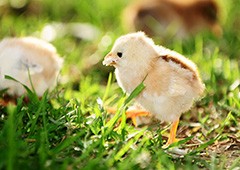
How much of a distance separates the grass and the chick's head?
16 cm

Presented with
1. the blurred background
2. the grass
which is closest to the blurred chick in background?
the blurred background

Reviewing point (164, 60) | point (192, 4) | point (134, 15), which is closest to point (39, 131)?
point (164, 60)

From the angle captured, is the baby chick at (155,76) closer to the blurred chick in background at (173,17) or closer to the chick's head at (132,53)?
the chick's head at (132,53)

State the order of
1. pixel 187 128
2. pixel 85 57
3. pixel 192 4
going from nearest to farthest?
pixel 187 128
pixel 85 57
pixel 192 4

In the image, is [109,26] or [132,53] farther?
[109,26]

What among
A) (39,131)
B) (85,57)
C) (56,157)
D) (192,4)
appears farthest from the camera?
(192,4)

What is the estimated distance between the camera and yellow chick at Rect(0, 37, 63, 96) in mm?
3240

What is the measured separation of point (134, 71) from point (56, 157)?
59 cm

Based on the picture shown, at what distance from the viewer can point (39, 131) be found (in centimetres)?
266

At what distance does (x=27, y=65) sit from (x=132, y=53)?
0.77 meters

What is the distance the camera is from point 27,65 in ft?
10.7

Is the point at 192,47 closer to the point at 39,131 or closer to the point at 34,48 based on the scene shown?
the point at 34,48

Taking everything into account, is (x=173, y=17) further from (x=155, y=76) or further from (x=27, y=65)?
(x=155, y=76)

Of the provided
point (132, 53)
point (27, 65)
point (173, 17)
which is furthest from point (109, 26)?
point (132, 53)
